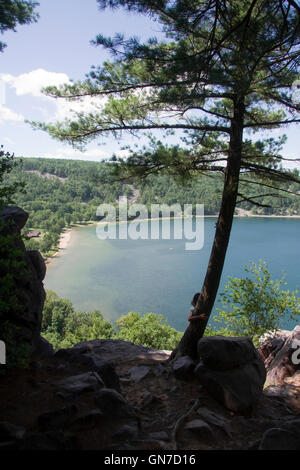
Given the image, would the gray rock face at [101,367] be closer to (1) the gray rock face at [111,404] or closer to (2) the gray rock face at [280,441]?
(1) the gray rock face at [111,404]

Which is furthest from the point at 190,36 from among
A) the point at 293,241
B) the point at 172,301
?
the point at 293,241

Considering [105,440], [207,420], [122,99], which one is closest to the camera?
[105,440]

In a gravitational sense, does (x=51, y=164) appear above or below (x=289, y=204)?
above

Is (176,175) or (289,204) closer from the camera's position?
(176,175)

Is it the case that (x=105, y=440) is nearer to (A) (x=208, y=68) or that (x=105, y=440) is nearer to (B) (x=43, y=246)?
(A) (x=208, y=68)

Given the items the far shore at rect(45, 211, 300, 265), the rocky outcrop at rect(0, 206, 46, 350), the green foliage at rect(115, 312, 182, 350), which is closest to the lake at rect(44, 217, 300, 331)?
the far shore at rect(45, 211, 300, 265)

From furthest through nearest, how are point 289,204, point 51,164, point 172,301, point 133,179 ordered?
point 51,164 → point 289,204 → point 172,301 → point 133,179

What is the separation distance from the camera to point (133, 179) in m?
5.54

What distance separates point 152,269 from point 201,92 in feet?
140

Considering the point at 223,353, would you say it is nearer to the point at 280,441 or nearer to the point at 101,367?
the point at 280,441

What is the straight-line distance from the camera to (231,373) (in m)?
3.92

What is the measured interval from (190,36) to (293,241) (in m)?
57.0

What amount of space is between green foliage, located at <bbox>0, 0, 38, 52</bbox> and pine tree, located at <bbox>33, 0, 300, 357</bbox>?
179 centimetres

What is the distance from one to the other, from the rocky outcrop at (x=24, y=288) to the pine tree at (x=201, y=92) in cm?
197
